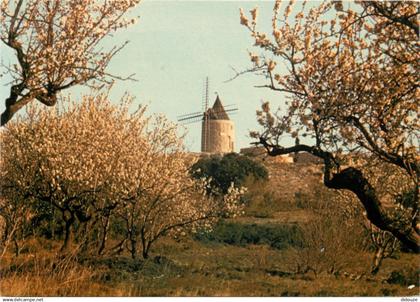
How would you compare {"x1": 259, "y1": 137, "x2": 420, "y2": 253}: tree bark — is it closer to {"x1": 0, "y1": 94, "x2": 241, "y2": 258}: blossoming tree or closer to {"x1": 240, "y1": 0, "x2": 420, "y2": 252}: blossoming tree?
{"x1": 240, "y1": 0, "x2": 420, "y2": 252}: blossoming tree

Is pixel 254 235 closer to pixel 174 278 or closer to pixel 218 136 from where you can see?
pixel 174 278

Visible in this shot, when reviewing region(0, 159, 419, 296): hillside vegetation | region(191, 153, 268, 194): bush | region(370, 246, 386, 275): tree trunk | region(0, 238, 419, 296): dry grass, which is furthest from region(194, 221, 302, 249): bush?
region(191, 153, 268, 194): bush

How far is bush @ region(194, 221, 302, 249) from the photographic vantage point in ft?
88.7

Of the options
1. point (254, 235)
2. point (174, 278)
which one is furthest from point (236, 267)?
point (254, 235)

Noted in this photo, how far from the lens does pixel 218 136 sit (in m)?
67.9

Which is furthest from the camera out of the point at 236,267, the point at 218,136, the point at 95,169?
the point at 218,136

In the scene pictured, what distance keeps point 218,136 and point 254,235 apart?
3999 cm

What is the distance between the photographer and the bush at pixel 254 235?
2705 centimetres

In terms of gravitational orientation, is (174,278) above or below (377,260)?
below

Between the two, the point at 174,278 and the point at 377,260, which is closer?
the point at 174,278

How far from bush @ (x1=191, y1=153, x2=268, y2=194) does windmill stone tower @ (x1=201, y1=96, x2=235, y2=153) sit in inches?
961

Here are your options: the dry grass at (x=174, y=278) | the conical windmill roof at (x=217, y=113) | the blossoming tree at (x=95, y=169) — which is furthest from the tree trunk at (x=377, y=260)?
the conical windmill roof at (x=217, y=113)

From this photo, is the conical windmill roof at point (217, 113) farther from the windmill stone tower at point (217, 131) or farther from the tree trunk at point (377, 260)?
the tree trunk at point (377, 260)

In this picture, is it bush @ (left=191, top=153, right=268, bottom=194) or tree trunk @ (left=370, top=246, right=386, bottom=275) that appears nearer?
tree trunk @ (left=370, top=246, right=386, bottom=275)
